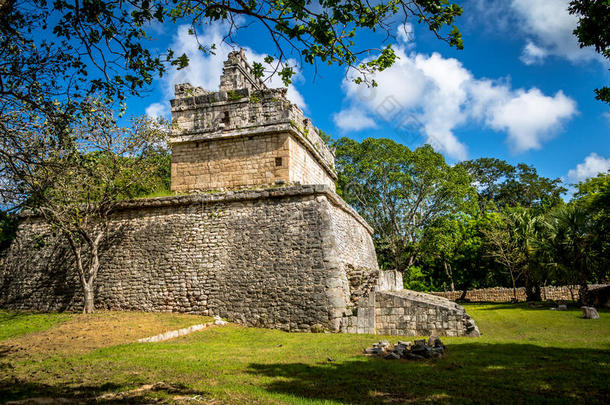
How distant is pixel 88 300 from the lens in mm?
12094

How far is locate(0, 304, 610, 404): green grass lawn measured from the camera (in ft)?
16.3

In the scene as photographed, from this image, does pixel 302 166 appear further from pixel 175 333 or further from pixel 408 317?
pixel 175 333

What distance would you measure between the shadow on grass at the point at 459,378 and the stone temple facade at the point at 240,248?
3321 mm

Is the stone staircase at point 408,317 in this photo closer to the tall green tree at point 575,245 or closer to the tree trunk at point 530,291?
the tall green tree at point 575,245

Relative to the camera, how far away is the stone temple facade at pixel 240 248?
1077 centimetres

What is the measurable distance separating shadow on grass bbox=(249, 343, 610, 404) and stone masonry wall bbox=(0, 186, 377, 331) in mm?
3955

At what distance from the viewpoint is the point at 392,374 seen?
6.13 m

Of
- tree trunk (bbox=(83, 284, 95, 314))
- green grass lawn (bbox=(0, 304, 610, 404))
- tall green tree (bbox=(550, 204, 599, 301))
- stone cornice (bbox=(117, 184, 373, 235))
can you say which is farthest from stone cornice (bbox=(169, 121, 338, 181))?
tall green tree (bbox=(550, 204, 599, 301))

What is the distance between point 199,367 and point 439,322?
645 centimetres

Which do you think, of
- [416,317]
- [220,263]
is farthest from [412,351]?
[220,263]

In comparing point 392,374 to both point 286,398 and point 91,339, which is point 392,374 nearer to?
point 286,398

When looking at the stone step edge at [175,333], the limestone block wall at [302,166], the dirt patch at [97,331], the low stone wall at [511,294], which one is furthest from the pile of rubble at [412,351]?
the low stone wall at [511,294]

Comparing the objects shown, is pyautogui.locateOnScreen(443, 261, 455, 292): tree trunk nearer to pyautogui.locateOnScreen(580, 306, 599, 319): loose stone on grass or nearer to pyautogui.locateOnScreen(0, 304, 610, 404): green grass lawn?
pyautogui.locateOnScreen(580, 306, 599, 319): loose stone on grass

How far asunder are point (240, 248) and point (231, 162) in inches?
121
